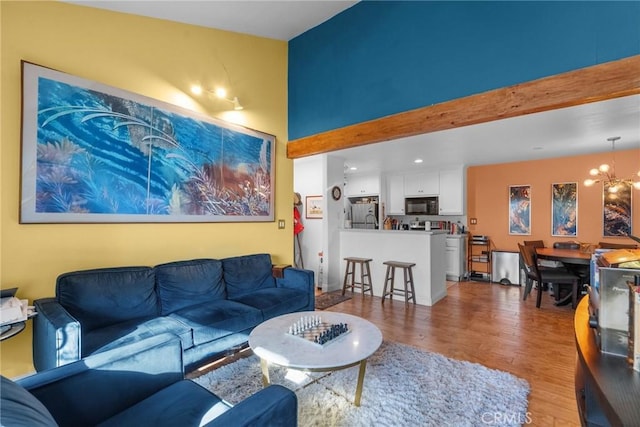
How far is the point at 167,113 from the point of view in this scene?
9.31 feet

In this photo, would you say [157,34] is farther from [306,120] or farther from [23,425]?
[23,425]

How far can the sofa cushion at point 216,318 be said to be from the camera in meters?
2.29

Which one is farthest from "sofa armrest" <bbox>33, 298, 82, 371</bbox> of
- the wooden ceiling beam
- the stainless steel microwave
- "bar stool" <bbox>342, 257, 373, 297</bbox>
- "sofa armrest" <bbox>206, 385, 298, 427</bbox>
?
the stainless steel microwave

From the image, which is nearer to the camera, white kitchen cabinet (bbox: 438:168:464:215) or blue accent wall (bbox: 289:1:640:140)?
blue accent wall (bbox: 289:1:640:140)

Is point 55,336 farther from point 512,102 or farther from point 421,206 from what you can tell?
point 421,206

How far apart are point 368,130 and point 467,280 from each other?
13.8 feet

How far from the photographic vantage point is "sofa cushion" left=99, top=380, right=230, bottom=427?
3.94ft

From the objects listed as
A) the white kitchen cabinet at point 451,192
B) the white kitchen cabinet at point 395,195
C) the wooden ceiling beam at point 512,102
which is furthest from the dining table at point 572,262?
the white kitchen cabinet at point 395,195

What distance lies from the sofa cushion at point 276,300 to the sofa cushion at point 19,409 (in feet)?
6.02

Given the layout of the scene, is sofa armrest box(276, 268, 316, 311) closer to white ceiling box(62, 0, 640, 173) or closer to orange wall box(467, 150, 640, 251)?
white ceiling box(62, 0, 640, 173)

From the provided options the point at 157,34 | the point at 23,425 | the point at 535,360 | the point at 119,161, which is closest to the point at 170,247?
the point at 119,161

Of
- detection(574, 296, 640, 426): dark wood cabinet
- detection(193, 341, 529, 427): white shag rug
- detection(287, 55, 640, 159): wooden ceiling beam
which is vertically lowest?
detection(193, 341, 529, 427): white shag rug

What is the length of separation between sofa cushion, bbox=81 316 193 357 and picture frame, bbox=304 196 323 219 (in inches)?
141

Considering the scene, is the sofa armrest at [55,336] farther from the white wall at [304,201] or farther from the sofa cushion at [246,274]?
the white wall at [304,201]
